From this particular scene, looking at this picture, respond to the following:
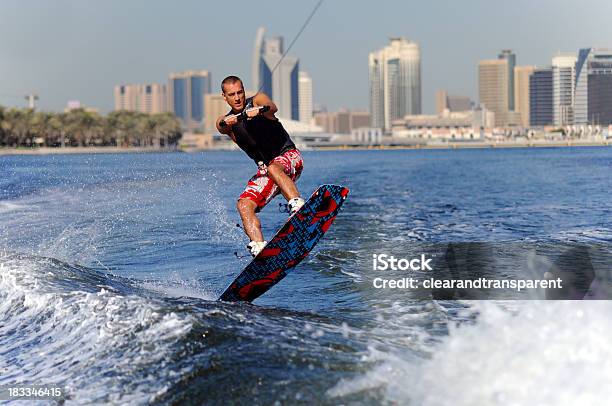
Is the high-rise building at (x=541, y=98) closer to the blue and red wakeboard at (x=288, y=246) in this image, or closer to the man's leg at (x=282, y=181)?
the blue and red wakeboard at (x=288, y=246)

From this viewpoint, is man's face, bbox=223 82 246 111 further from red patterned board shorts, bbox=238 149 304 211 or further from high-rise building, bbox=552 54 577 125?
high-rise building, bbox=552 54 577 125

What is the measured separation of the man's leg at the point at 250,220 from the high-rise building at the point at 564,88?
451 feet

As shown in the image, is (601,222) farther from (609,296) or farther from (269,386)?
(269,386)

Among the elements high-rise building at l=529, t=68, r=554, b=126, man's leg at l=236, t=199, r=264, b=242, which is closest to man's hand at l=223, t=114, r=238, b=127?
man's leg at l=236, t=199, r=264, b=242

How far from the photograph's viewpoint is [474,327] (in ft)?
16.8

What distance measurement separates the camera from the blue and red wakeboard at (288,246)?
674 cm

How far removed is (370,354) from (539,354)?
→ 83 cm

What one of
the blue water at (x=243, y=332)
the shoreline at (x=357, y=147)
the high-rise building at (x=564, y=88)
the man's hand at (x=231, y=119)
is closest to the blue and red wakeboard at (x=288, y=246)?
the blue water at (x=243, y=332)

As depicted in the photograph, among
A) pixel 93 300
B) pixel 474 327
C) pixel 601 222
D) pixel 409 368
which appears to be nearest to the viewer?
pixel 409 368

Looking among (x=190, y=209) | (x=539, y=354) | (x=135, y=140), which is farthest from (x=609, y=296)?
(x=135, y=140)

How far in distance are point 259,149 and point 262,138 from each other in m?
0.10

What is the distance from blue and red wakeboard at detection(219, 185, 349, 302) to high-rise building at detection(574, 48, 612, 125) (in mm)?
108448

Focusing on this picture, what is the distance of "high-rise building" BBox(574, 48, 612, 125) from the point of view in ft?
365

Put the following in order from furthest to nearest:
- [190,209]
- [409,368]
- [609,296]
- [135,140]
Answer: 1. [135,140]
2. [190,209]
3. [609,296]
4. [409,368]
